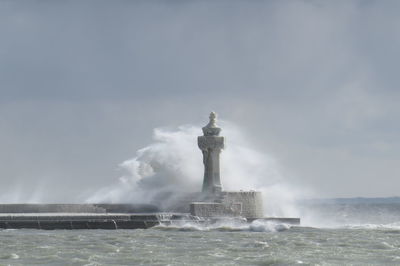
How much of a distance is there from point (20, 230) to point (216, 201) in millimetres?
8644

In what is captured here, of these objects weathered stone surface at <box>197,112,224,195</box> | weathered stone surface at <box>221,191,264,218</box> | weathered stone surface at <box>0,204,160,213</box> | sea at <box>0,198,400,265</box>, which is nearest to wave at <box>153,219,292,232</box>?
sea at <box>0,198,400,265</box>

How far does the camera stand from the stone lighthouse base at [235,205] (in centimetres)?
3359

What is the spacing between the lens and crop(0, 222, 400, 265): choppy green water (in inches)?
758

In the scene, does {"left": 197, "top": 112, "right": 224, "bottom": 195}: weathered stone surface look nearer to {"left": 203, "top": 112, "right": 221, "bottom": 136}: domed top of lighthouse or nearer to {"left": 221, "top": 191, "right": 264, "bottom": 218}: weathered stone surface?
{"left": 203, "top": 112, "right": 221, "bottom": 136}: domed top of lighthouse

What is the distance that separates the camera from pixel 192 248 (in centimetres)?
2241

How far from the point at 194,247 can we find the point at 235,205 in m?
11.9

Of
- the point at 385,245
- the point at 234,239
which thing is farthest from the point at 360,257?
the point at 234,239

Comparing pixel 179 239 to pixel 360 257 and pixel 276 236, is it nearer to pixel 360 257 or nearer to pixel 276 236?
pixel 276 236

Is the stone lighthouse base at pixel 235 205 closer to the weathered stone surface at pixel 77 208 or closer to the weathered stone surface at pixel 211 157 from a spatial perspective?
the weathered stone surface at pixel 211 157

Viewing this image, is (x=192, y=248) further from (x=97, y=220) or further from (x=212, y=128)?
(x=212, y=128)

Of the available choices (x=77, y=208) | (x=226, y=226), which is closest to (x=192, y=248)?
(x=226, y=226)

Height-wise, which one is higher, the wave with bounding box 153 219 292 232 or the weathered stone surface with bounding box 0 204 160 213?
the weathered stone surface with bounding box 0 204 160 213

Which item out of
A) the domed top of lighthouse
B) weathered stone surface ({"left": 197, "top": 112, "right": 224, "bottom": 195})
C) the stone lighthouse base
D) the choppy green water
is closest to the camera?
the choppy green water

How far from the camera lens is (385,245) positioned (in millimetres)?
23703
